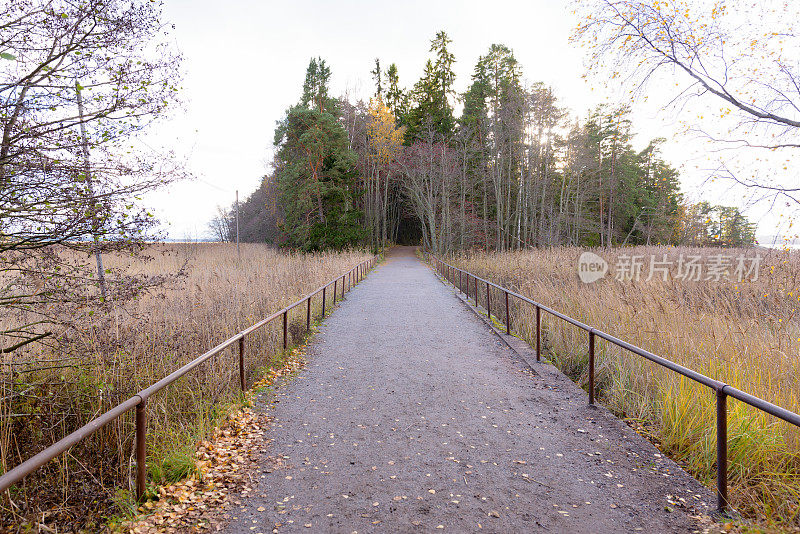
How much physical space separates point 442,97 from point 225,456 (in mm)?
49321

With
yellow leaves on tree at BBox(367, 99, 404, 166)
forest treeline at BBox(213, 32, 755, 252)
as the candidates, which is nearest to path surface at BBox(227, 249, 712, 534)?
forest treeline at BBox(213, 32, 755, 252)

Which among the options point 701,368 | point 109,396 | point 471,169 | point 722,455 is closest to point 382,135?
point 471,169

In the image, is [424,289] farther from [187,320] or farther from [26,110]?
[26,110]

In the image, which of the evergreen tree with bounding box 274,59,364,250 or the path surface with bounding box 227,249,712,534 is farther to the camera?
the evergreen tree with bounding box 274,59,364,250

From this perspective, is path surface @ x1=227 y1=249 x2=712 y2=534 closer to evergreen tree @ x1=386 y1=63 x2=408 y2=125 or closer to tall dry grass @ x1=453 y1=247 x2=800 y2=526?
tall dry grass @ x1=453 y1=247 x2=800 y2=526

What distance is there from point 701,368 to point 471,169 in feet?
115

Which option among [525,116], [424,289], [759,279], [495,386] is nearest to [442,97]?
[525,116]

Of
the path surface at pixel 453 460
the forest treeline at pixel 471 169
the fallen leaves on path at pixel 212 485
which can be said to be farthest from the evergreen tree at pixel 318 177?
the fallen leaves on path at pixel 212 485

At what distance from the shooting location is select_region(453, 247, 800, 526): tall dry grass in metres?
3.02

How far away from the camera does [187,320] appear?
23.2ft

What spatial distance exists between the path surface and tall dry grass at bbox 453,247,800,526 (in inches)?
12.7

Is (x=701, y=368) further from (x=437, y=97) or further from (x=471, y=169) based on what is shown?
(x=437, y=97)

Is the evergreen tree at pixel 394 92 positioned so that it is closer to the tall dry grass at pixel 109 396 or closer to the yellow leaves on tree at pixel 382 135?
the yellow leaves on tree at pixel 382 135

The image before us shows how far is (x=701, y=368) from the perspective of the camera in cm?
450
